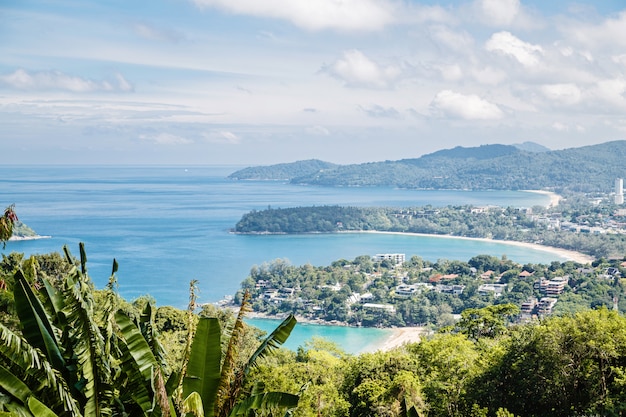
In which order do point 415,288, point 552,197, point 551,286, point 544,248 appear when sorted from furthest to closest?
point 552,197, point 544,248, point 415,288, point 551,286

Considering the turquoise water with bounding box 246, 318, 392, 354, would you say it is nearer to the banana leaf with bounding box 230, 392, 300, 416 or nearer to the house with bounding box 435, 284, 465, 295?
the house with bounding box 435, 284, 465, 295

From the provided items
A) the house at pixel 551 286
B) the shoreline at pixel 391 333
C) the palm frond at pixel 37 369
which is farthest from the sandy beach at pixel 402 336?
the palm frond at pixel 37 369

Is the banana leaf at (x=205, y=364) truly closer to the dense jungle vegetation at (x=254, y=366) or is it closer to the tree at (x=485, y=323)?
the dense jungle vegetation at (x=254, y=366)

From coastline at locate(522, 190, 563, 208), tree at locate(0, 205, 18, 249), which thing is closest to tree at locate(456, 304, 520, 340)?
tree at locate(0, 205, 18, 249)

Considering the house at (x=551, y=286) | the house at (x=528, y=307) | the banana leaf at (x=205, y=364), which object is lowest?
the house at (x=528, y=307)

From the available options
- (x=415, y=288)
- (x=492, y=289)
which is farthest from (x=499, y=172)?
(x=415, y=288)

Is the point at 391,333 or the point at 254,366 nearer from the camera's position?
the point at 254,366

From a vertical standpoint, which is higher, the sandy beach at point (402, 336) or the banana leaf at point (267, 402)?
the banana leaf at point (267, 402)

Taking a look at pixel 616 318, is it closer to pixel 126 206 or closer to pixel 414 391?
pixel 414 391

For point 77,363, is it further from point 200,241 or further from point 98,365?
point 200,241
